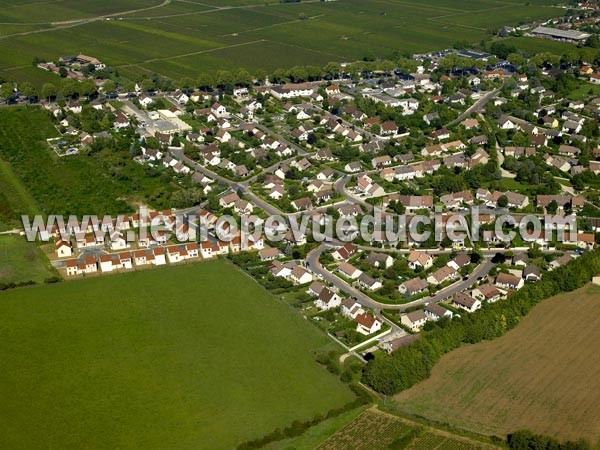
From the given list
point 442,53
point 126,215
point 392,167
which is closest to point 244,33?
point 442,53

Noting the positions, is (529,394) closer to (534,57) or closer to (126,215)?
A: (126,215)

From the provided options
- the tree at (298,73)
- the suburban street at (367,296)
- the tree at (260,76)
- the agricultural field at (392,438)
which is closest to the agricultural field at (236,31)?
the tree at (260,76)

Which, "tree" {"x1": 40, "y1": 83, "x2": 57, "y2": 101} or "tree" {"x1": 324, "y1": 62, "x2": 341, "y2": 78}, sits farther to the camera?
"tree" {"x1": 324, "y1": 62, "x2": 341, "y2": 78}

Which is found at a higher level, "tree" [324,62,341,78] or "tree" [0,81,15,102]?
"tree" [324,62,341,78]

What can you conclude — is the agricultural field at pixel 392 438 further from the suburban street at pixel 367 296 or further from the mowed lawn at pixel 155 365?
the suburban street at pixel 367 296

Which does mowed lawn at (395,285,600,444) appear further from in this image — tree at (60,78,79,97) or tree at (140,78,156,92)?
tree at (60,78,79,97)

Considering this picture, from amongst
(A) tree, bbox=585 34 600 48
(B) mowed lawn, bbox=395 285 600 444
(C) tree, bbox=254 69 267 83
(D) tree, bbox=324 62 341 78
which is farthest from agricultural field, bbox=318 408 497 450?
(A) tree, bbox=585 34 600 48

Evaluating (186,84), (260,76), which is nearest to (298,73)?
(260,76)
